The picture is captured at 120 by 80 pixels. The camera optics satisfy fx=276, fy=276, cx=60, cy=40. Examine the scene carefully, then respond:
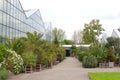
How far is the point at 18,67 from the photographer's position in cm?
2391

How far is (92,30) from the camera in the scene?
63.5m

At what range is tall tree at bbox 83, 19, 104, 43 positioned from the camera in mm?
63156

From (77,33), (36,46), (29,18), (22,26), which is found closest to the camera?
(36,46)

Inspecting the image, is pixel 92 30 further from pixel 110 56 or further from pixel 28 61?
pixel 28 61

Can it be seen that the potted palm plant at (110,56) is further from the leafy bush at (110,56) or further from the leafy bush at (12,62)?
the leafy bush at (12,62)

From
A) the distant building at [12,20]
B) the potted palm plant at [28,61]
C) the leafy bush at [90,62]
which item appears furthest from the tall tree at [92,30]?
the potted palm plant at [28,61]

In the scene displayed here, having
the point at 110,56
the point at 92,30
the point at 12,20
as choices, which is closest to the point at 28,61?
the point at 12,20

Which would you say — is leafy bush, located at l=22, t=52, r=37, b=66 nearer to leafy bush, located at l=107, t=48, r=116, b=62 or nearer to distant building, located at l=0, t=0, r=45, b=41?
distant building, located at l=0, t=0, r=45, b=41

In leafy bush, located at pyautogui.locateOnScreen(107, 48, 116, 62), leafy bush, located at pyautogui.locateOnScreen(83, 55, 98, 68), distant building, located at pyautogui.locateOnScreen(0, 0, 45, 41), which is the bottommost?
leafy bush, located at pyautogui.locateOnScreen(83, 55, 98, 68)

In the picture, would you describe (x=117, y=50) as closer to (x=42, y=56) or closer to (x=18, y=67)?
(x=42, y=56)

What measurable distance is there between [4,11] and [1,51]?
687 centimetres

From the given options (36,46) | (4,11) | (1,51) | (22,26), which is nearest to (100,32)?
(22,26)

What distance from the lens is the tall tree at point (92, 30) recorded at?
63156 millimetres

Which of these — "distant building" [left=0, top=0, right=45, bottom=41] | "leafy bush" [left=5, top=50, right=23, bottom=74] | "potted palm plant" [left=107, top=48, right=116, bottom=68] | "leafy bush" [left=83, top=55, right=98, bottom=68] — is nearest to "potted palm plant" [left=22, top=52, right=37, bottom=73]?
"leafy bush" [left=5, top=50, right=23, bottom=74]
